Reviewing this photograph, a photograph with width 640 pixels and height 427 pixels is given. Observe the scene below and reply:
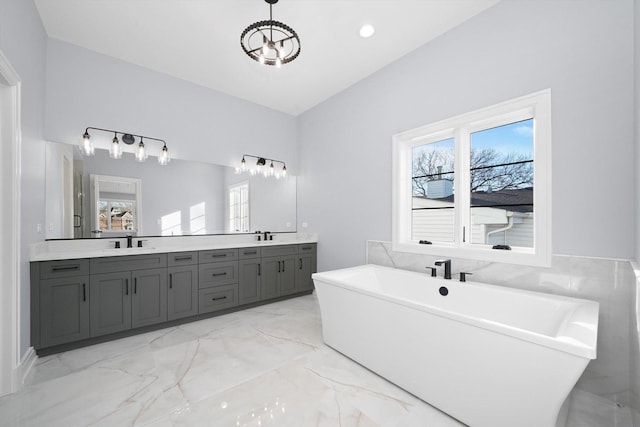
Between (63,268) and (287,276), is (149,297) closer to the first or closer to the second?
(63,268)

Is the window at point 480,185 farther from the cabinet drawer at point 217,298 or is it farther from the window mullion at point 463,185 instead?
the cabinet drawer at point 217,298

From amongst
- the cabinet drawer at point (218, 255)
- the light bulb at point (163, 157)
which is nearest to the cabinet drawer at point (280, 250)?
the cabinet drawer at point (218, 255)

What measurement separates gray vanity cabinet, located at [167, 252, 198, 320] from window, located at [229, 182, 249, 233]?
86 cm

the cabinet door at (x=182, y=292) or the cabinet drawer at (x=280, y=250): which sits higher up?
the cabinet drawer at (x=280, y=250)

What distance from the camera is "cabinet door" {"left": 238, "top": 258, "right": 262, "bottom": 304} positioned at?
353 cm

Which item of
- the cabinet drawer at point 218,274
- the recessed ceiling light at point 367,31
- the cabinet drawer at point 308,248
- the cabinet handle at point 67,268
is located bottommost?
the cabinet drawer at point 218,274

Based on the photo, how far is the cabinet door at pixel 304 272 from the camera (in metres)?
4.12

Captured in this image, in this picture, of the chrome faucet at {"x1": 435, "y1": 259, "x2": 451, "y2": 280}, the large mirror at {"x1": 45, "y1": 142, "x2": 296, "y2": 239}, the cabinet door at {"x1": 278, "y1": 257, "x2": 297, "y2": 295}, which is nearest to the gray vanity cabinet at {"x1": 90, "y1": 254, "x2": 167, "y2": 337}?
the large mirror at {"x1": 45, "y1": 142, "x2": 296, "y2": 239}

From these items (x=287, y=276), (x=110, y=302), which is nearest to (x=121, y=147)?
(x=110, y=302)

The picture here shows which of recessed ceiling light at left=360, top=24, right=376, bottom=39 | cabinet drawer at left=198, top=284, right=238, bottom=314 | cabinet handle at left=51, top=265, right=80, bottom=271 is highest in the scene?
recessed ceiling light at left=360, top=24, right=376, bottom=39

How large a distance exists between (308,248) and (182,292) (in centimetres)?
185

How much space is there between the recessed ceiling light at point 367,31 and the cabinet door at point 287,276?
2.93 meters

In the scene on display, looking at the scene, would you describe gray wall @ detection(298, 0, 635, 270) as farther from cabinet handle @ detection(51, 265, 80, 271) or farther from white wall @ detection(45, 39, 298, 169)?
cabinet handle @ detection(51, 265, 80, 271)

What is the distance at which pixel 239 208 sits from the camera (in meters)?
4.00
